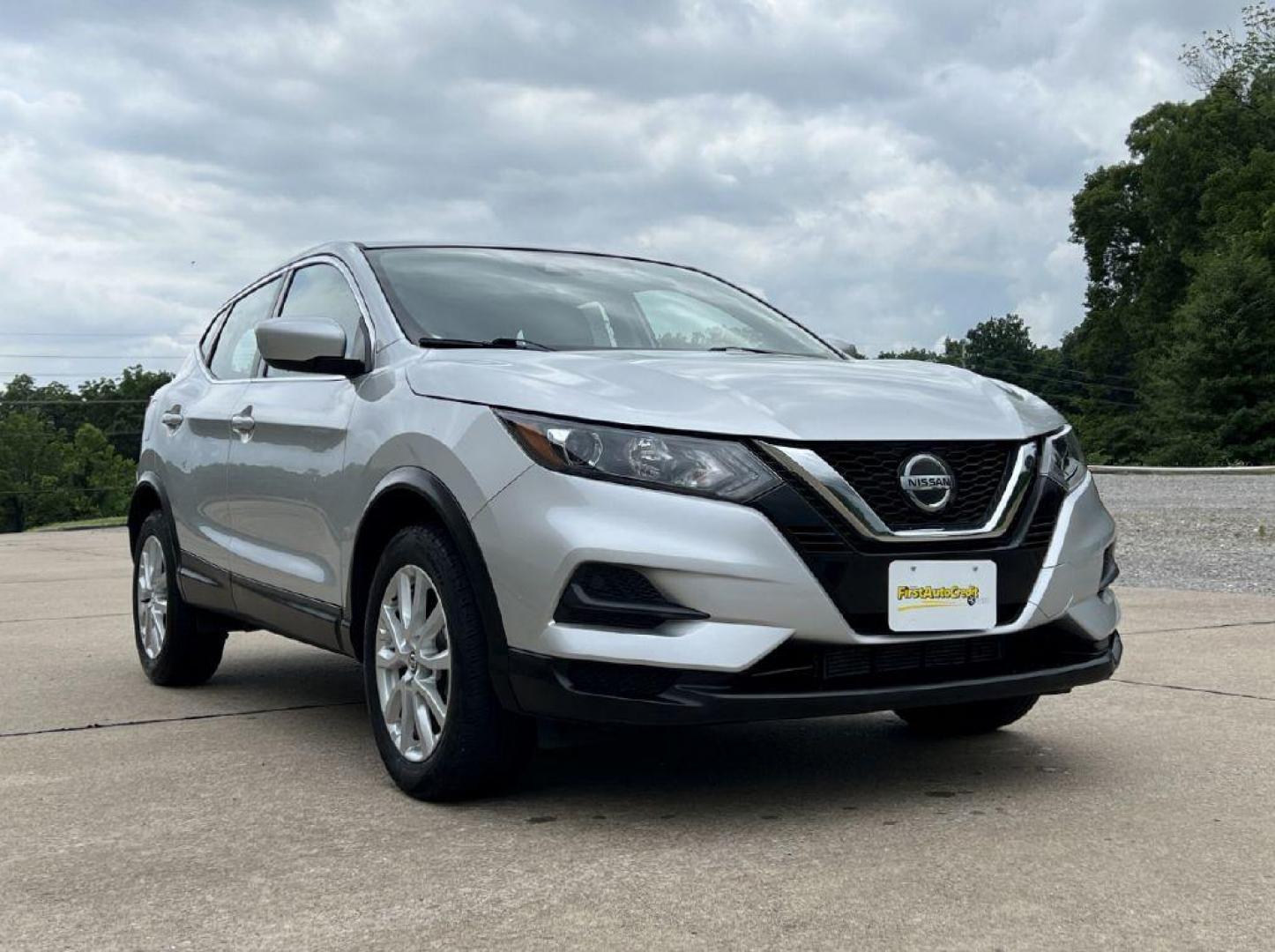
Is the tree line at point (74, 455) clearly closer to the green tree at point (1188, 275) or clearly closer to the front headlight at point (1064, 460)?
the green tree at point (1188, 275)

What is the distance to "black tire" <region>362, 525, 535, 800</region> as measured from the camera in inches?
151

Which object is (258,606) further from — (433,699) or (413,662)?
(433,699)

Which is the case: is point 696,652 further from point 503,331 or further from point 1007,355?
point 1007,355

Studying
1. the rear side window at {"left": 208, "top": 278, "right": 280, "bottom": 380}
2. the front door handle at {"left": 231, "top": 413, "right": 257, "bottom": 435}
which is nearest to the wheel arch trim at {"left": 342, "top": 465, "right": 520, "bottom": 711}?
the front door handle at {"left": 231, "top": 413, "right": 257, "bottom": 435}

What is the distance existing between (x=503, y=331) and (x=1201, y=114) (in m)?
61.0

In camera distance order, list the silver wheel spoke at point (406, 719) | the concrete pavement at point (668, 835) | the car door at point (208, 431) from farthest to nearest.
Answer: the car door at point (208, 431) < the silver wheel spoke at point (406, 719) < the concrete pavement at point (668, 835)

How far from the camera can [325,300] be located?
17.3 ft

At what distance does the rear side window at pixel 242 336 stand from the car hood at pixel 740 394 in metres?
1.79

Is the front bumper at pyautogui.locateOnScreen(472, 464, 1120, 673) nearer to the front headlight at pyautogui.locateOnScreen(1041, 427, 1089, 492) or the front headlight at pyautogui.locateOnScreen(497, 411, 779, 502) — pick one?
the front headlight at pyautogui.locateOnScreen(497, 411, 779, 502)

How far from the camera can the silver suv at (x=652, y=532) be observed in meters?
3.56

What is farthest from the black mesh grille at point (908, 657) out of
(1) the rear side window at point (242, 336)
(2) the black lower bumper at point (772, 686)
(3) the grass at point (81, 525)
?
(3) the grass at point (81, 525)

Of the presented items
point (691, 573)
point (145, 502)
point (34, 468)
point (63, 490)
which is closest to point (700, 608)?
point (691, 573)

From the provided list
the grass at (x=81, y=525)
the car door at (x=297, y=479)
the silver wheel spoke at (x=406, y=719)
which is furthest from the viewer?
the grass at (x=81, y=525)

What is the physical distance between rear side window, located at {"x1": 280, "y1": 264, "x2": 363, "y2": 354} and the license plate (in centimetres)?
197
